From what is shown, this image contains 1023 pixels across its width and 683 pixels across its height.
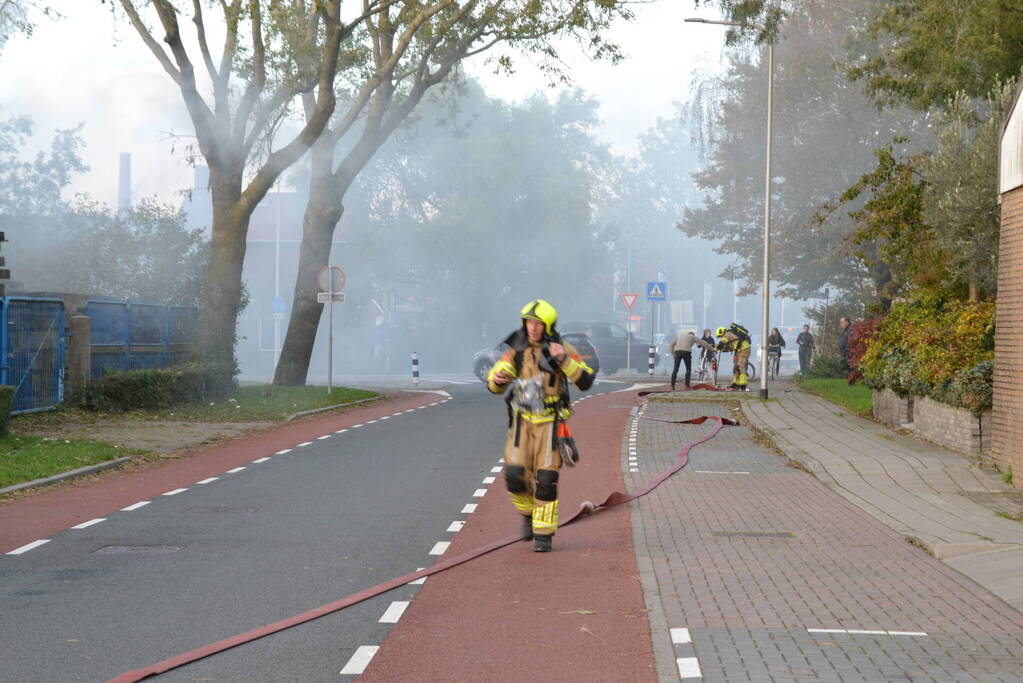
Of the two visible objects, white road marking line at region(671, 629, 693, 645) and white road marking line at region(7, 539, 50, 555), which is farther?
white road marking line at region(7, 539, 50, 555)

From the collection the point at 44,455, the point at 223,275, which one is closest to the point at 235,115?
the point at 223,275

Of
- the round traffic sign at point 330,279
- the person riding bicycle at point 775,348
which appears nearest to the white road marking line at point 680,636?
the round traffic sign at point 330,279

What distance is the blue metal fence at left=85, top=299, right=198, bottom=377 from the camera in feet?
78.9

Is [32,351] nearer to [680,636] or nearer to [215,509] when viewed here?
[215,509]

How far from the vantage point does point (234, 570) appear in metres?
8.95

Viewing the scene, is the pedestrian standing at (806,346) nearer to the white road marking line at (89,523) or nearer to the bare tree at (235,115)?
the bare tree at (235,115)

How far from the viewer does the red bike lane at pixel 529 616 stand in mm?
6363

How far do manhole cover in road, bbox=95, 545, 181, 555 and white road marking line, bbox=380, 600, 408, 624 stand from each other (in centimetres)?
249

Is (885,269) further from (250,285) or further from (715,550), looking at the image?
(250,285)

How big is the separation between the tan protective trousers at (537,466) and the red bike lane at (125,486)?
370cm

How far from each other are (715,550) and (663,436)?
10665 millimetres

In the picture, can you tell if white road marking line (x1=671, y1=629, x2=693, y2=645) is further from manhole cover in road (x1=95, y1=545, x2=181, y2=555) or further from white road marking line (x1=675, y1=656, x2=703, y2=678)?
manhole cover in road (x1=95, y1=545, x2=181, y2=555)

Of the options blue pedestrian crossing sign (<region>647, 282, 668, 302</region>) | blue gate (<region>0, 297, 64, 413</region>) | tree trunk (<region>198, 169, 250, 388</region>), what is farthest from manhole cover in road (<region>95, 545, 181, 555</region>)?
blue pedestrian crossing sign (<region>647, 282, 668, 302</region>)

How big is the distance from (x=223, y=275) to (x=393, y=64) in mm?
5793
